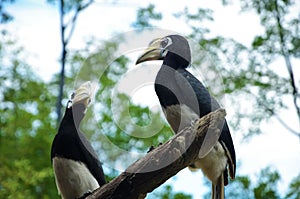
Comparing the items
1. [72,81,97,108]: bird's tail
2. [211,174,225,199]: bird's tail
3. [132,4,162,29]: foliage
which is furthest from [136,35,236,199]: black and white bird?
[132,4,162,29]: foliage

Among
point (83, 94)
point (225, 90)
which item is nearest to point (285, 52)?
point (225, 90)

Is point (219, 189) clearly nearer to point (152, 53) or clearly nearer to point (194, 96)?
point (194, 96)

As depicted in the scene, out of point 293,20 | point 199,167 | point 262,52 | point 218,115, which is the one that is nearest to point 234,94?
point 262,52

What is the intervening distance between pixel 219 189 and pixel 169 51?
2.61 feet

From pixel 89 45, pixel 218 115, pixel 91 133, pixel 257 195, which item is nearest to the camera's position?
pixel 218 115

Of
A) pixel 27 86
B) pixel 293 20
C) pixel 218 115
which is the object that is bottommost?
pixel 218 115

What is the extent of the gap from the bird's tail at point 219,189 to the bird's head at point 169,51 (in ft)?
2.18

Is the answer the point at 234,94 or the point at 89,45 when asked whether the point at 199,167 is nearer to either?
the point at 234,94

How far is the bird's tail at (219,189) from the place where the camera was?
10.1ft

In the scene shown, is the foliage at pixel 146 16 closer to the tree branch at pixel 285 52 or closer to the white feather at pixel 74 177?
the tree branch at pixel 285 52

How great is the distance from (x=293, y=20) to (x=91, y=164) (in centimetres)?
352

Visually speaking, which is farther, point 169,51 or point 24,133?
point 24,133

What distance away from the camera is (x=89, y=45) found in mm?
6828

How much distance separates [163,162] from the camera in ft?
7.64
